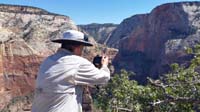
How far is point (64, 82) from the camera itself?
3486 millimetres

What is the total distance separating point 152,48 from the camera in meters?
64.4

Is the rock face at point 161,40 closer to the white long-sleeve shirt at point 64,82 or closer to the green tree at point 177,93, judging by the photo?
the green tree at point 177,93

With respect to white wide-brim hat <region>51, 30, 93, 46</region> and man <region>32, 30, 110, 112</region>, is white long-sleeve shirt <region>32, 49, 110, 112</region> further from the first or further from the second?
white wide-brim hat <region>51, 30, 93, 46</region>

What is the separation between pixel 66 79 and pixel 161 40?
195ft

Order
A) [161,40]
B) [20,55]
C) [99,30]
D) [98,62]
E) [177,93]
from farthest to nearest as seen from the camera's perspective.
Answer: [99,30] → [161,40] → [20,55] → [177,93] → [98,62]

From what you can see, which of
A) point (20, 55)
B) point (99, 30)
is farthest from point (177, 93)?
point (99, 30)

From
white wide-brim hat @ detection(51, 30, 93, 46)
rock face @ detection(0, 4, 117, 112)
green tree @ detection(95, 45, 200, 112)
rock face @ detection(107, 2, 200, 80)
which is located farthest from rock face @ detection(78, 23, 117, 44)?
white wide-brim hat @ detection(51, 30, 93, 46)

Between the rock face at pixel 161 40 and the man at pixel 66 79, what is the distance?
4936 centimetres

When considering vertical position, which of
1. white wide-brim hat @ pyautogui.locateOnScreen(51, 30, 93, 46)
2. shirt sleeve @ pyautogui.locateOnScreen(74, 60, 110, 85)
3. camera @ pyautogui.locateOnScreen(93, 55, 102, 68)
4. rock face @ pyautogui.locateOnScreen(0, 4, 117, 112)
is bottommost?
rock face @ pyautogui.locateOnScreen(0, 4, 117, 112)

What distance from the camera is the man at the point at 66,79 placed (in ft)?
11.4

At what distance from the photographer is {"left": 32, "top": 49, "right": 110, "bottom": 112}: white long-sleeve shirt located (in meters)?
3.46

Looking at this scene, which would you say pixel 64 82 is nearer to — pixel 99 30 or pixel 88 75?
pixel 88 75

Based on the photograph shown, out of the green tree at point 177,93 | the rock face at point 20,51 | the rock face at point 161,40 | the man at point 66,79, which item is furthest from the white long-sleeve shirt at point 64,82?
the rock face at point 161,40

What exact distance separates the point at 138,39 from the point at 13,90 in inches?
1311
